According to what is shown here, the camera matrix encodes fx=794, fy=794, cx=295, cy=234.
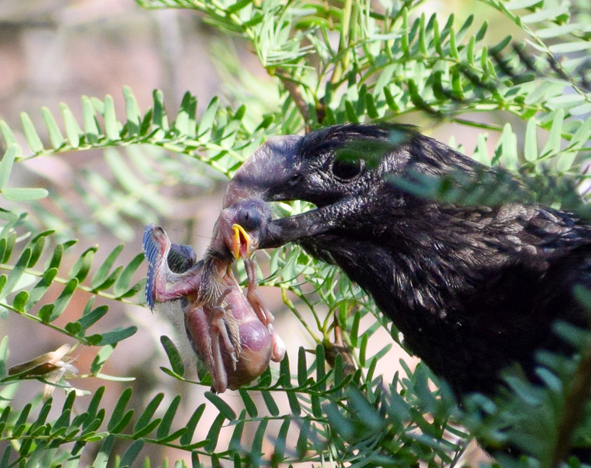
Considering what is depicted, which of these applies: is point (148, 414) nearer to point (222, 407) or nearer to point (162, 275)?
point (222, 407)

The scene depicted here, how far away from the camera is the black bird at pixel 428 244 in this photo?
3.77 ft

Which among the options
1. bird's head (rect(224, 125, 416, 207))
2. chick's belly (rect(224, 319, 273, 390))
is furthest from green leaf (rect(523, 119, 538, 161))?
chick's belly (rect(224, 319, 273, 390))

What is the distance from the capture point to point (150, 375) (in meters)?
3.49

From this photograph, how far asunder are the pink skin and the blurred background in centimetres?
229

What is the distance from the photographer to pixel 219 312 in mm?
1021

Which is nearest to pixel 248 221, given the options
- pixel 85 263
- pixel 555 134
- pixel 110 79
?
pixel 85 263

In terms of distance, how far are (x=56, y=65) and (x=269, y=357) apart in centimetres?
359

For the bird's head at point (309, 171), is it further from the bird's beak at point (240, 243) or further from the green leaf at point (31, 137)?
the green leaf at point (31, 137)

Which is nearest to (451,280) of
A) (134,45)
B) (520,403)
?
(520,403)

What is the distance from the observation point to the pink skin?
1.00m

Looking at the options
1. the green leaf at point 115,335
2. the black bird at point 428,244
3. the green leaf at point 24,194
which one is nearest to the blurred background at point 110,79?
the black bird at point 428,244

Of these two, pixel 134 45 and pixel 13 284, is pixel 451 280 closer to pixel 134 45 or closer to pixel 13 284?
pixel 13 284

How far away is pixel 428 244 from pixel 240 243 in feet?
1.02

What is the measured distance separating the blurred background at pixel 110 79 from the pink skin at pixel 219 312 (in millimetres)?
2292
